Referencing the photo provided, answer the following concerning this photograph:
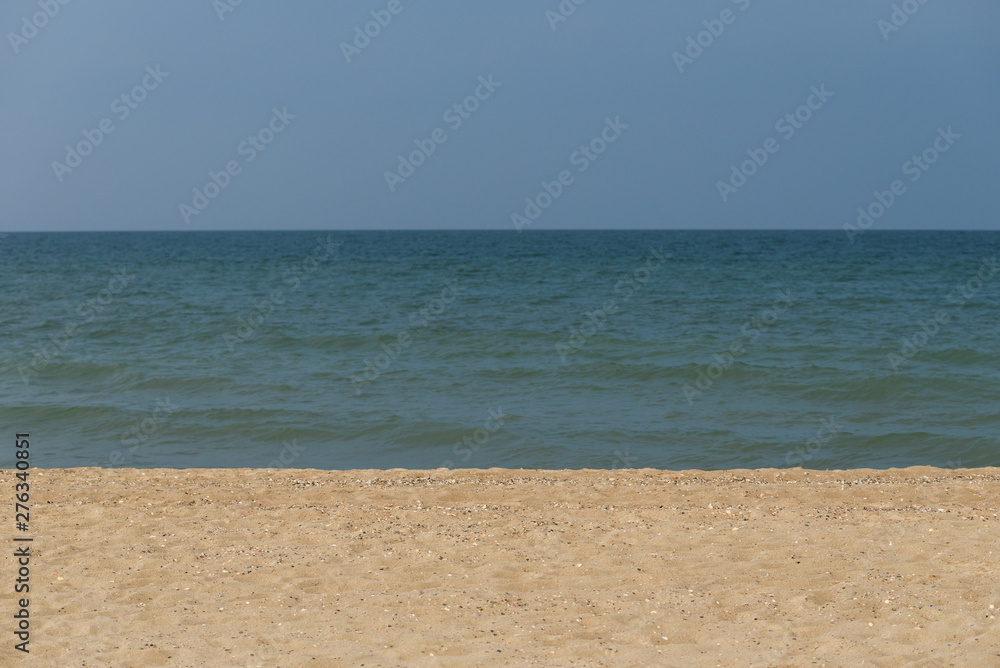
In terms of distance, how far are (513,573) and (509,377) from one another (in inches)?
368

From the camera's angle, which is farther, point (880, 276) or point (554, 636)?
point (880, 276)

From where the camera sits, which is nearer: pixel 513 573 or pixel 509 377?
pixel 513 573

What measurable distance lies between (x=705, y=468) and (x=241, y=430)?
21.3 ft

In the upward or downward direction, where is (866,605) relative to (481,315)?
upward

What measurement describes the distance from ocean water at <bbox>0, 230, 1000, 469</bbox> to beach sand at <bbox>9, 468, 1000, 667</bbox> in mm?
2772

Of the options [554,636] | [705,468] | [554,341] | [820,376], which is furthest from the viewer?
[554,341]

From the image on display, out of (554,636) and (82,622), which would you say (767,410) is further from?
(82,622)

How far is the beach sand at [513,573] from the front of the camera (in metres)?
4.64

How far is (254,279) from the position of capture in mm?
35781

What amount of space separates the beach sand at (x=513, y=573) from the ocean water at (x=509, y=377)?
9.09ft

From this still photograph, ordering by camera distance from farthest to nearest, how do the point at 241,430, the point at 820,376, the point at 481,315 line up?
the point at 481,315, the point at 820,376, the point at 241,430

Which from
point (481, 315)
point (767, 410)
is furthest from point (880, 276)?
point (767, 410)

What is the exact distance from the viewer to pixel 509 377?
49.7 feet

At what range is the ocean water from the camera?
11.2 m
